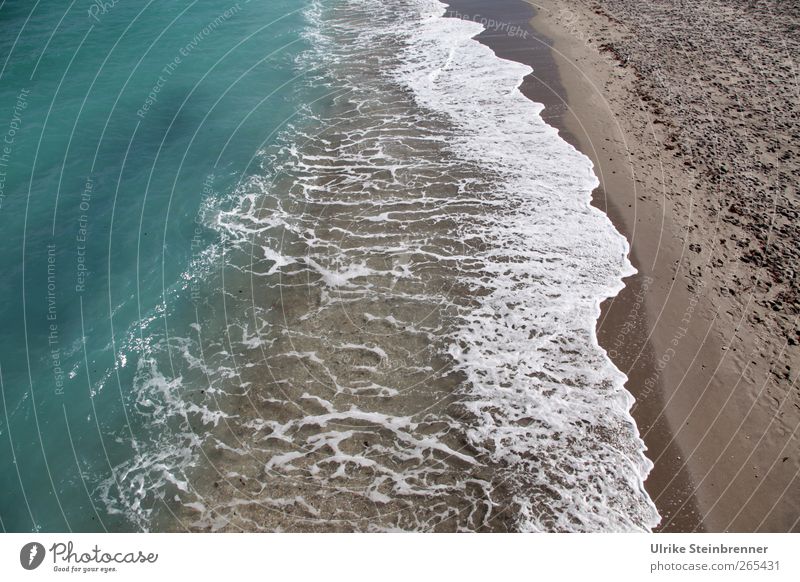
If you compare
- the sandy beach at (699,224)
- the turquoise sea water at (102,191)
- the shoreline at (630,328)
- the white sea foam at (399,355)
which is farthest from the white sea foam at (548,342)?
the turquoise sea water at (102,191)

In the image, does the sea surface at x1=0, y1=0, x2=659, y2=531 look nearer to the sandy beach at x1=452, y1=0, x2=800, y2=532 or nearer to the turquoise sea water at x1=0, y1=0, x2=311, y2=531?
the turquoise sea water at x1=0, y1=0, x2=311, y2=531

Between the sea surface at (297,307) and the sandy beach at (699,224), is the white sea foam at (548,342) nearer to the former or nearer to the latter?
the sea surface at (297,307)

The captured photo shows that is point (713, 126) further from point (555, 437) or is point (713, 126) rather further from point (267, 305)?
point (267, 305)

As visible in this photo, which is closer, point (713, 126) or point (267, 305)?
point (267, 305)

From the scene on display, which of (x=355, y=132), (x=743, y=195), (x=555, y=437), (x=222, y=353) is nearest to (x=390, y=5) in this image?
(x=355, y=132)

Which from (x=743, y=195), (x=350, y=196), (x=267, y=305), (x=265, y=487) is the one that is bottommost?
(x=265, y=487)

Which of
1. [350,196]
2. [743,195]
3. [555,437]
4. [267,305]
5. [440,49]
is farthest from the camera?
[440,49]

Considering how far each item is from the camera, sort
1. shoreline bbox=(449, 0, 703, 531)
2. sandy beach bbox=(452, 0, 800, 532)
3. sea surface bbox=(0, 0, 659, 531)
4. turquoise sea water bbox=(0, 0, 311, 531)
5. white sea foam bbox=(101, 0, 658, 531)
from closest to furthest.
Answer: shoreline bbox=(449, 0, 703, 531) < white sea foam bbox=(101, 0, 658, 531) < sea surface bbox=(0, 0, 659, 531) < sandy beach bbox=(452, 0, 800, 532) < turquoise sea water bbox=(0, 0, 311, 531)

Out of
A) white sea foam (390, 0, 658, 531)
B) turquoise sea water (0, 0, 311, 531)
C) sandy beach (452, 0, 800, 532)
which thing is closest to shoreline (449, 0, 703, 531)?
sandy beach (452, 0, 800, 532)
